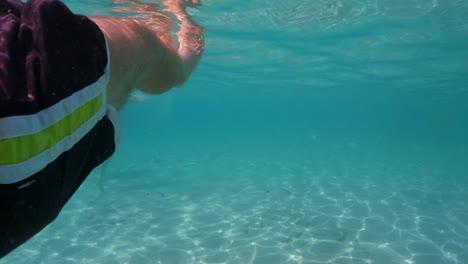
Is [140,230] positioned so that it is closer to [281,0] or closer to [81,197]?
[81,197]

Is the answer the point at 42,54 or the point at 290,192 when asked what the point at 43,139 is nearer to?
the point at 42,54

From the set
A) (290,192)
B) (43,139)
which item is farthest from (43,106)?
(290,192)

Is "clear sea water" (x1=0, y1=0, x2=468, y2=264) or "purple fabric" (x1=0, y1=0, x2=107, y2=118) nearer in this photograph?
"purple fabric" (x1=0, y1=0, x2=107, y2=118)

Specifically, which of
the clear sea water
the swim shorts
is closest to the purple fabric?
the swim shorts

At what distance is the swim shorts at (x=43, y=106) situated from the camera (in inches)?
41.5

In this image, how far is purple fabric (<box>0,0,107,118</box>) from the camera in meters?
1.09

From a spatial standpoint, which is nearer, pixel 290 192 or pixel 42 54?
pixel 42 54

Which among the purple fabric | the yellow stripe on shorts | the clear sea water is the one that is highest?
the purple fabric

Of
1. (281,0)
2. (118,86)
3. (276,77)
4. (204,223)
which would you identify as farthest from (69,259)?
(276,77)

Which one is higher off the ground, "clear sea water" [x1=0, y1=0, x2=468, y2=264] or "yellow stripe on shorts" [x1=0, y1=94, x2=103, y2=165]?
"yellow stripe on shorts" [x1=0, y1=94, x2=103, y2=165]

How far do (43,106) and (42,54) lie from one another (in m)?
0.22

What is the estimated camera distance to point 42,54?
1.20 metres

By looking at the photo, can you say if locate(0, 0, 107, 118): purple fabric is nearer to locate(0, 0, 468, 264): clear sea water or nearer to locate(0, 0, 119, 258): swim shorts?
locate(0, 0, 119, 258): swim shorts

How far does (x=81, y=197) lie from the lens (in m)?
15.2
